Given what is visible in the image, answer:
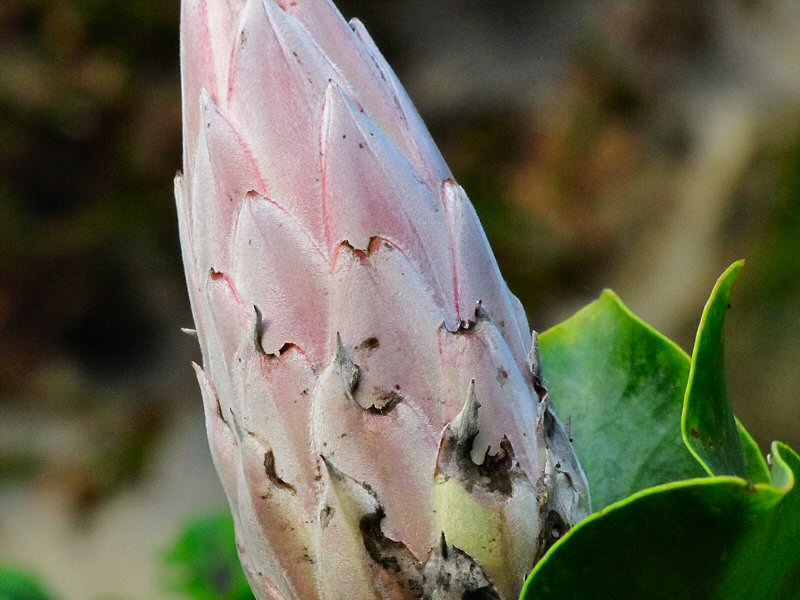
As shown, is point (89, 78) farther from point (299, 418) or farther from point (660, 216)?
point (299, 418)

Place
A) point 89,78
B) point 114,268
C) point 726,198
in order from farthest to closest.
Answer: point 114,268
point 89,78
point 726,198

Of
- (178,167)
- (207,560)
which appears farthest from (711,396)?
(178,167)

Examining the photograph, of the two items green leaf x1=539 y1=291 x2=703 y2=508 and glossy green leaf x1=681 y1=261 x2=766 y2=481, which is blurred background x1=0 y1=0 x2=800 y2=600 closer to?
green leaf x1=539 y1=291 x2=703 y2=508

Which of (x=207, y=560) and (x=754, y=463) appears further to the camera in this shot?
(x=207, y=560)

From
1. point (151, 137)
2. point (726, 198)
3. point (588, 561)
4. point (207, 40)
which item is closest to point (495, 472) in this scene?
point (588, 561)

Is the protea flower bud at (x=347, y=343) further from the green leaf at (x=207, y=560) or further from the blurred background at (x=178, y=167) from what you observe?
the blurred background at (x=178, y=167)

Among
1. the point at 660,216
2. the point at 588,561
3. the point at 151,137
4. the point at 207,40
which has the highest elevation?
the point at 207,40

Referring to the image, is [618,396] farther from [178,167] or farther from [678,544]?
[178,167]
